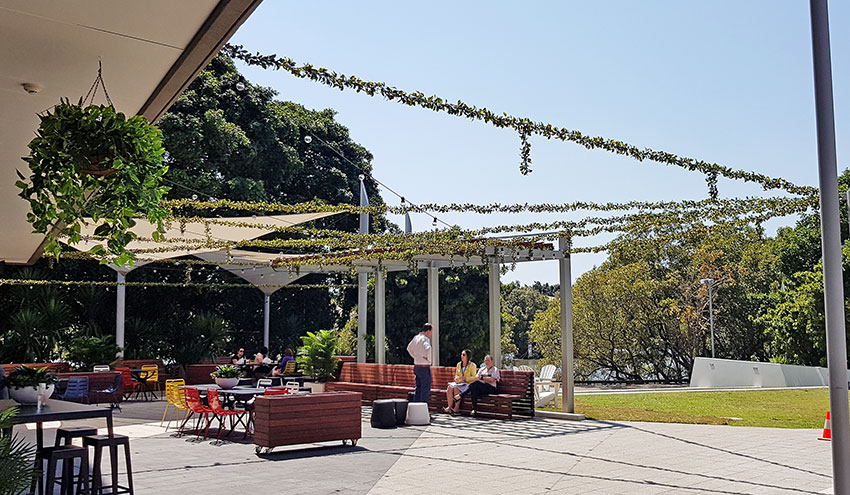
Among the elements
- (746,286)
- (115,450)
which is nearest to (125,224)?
A: (115,450)

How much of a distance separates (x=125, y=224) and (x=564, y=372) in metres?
10.2

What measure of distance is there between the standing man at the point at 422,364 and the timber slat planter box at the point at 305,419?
3232mm

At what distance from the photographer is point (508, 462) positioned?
884cm

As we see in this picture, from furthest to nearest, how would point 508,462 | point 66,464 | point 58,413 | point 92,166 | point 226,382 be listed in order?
point 226,382 → point 508,462 → point 66,464 → point 58,413 → point 92,166

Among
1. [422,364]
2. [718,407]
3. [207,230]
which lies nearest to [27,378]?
[207,230]

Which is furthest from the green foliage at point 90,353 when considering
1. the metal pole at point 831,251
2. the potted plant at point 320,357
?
the metal pole at point 831,251

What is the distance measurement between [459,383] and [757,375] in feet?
42.8

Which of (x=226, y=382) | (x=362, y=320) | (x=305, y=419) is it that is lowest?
(x=305, y=419)

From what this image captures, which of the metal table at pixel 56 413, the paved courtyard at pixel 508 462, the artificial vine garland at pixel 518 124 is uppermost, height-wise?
the artificial vine garland at pixel 518 124

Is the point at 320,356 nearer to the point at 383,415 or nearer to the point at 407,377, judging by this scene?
the point at 407,377

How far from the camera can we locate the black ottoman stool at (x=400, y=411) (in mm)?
12281

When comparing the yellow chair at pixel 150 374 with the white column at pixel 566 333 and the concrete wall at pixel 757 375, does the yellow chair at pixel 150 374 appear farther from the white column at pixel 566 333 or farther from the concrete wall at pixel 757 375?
the concrete wall at pixel 757 375

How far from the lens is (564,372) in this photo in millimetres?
13406

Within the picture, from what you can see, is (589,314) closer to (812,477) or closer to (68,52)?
(812,477)
